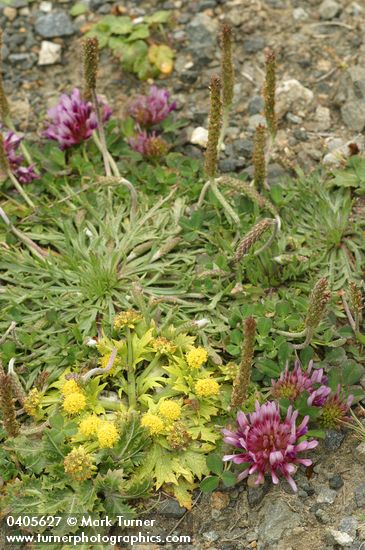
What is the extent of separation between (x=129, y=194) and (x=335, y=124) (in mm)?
1542

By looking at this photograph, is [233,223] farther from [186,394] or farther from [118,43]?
[118,43]

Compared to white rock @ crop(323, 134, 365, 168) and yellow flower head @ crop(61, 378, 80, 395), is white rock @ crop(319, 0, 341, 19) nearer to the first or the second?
white rock @ crop(323, 134, 365, 168)

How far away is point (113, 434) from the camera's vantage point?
3.60 metres

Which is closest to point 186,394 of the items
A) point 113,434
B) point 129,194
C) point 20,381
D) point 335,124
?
point 113,434

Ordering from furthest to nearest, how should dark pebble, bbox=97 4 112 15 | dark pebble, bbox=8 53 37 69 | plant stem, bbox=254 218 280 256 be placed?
1. dark pebble, bbox=97 4 112 15
2. dark pebble, bbox=8 53 37 69
3. plant stem, bbox=254 218 280 256

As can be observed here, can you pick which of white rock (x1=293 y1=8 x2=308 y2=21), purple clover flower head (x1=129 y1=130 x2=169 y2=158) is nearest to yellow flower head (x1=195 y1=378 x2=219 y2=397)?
purple clover flower head (x1=129 y1=130 x2=169 y2=158)

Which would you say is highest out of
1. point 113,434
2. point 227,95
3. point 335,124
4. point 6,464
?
point 227,95

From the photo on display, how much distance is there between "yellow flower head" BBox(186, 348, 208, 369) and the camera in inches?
152

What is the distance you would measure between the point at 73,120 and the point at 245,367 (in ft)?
7.60

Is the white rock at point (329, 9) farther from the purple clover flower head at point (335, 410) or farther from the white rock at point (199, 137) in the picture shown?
the purple clover flower head at point (335, 410)

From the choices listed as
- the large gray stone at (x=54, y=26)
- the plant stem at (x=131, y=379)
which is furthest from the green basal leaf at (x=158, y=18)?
the plant stem at (x=131, y=379)

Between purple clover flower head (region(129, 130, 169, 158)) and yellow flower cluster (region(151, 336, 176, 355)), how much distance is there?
1.52 m

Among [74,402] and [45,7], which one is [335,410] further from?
[45,7]

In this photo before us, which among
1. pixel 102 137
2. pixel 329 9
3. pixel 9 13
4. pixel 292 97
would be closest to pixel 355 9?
pixel 329 9
